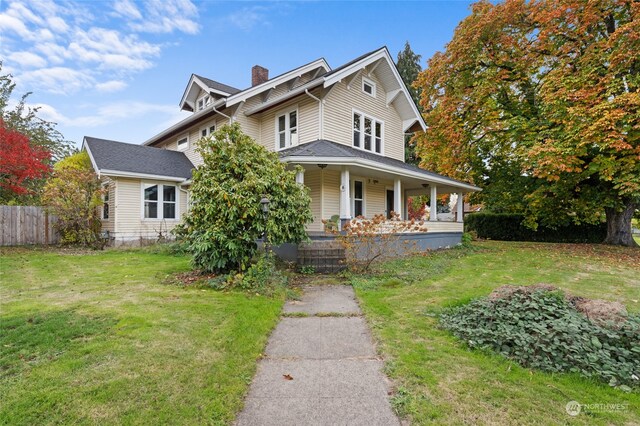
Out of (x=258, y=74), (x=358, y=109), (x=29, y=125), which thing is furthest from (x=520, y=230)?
(x=29, y=125)

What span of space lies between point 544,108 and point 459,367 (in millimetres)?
14181

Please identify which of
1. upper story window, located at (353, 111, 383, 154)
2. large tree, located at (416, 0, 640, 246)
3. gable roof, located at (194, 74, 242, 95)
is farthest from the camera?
gable roof, located at (194, 74, 242, 95)

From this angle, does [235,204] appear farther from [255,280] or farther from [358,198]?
[358,198]

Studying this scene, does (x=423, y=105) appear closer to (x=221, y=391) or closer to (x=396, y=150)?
(x=396, y=150)

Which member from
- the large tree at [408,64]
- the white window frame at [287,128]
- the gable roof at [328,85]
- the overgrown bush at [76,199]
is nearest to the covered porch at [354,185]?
the white window frame at [287,128]

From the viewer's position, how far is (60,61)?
1195cm

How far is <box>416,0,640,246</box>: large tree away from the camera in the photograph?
11.3 m

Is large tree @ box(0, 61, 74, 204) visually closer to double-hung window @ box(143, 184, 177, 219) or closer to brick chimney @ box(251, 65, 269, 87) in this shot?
double-hung window @ box(143, 184, 177, 219)

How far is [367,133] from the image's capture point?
576 inches

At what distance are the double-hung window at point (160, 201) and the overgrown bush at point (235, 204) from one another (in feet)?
27.1

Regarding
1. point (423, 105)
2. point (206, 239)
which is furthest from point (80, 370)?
point (423, 105)

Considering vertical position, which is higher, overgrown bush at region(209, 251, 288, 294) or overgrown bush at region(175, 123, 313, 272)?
overgrown bush at region(175, 123, 313, 272)

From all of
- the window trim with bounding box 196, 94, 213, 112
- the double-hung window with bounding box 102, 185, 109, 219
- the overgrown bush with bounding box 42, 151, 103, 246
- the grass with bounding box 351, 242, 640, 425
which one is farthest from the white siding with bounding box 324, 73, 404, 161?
the double-hung window with bounding box 102, 185, 109, 219

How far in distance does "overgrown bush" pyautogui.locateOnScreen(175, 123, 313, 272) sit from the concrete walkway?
8.74 feet
